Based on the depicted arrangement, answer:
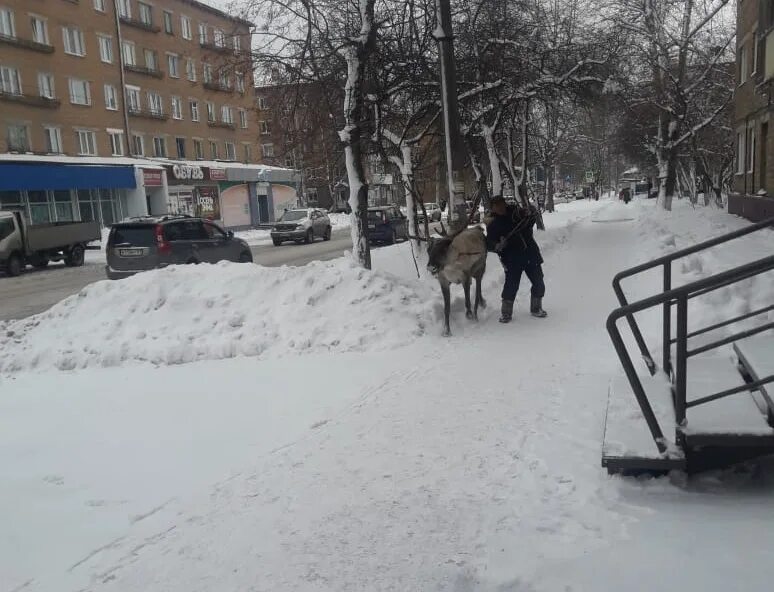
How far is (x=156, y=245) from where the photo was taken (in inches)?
582

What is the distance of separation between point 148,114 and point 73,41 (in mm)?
5768

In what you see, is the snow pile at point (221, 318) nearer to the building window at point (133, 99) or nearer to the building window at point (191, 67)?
the building window at point (133, 99)

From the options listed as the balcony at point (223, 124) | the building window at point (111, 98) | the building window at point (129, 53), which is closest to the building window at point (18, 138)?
the building window at point (111, 98)

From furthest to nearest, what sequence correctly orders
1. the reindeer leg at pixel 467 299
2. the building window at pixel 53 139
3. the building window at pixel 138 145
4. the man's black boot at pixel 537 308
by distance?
the building window at pixel 138 145, the building window at pixel 53 139, the man's black boot at pixel 537 308, the reindeer leg at pixel 467 299

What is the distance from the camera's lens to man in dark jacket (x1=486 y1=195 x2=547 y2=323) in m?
8.20

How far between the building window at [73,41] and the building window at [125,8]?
3.70 meters

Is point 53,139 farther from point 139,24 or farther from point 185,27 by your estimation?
point 185,27

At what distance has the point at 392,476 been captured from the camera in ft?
13.0

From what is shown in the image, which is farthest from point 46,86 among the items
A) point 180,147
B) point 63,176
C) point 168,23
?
point 168,23

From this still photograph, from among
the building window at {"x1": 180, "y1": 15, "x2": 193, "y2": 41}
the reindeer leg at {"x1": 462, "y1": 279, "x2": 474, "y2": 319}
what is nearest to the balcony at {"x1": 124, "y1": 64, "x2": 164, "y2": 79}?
the building window at {"x1": 180, "y1": 15, "x2": 193, "y2": 41}

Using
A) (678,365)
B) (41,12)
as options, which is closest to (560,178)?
(41,12)

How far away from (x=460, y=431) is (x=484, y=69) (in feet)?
44.7

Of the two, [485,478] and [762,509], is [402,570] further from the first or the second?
[762,509]

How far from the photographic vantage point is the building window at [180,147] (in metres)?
42.7
